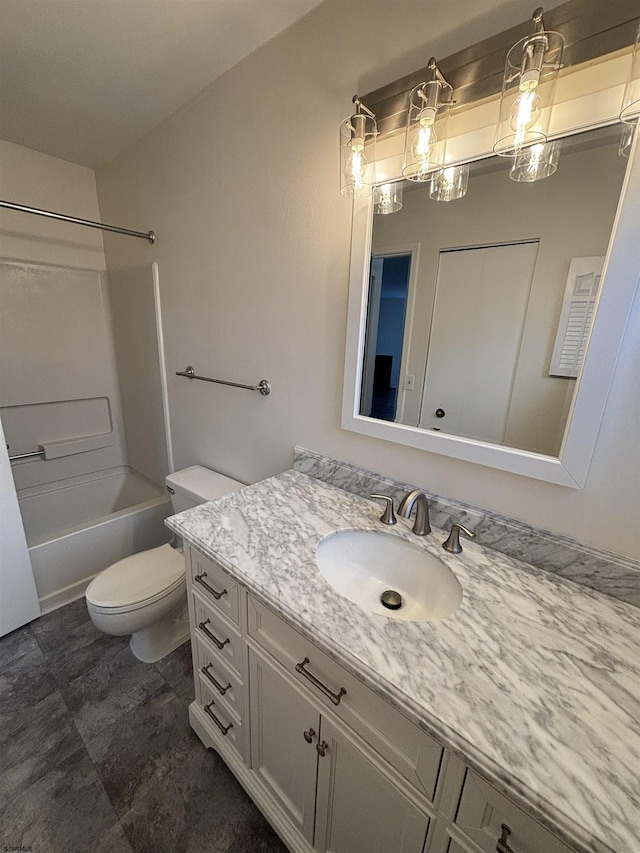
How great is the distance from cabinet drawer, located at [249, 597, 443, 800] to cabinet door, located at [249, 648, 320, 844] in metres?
0.06

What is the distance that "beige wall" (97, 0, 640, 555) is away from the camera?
2.72ft

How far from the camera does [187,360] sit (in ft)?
5.96

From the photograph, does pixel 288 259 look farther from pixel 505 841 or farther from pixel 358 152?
pixel 505 841

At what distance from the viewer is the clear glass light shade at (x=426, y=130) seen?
2.76ft

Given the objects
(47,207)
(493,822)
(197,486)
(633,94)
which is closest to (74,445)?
(197,486)

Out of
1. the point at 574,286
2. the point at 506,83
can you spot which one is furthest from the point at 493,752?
the point at 506,83

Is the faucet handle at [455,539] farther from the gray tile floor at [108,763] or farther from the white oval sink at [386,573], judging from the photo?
the gray tile floor at [108,763]

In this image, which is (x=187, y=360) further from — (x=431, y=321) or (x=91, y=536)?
(x=431, y=321)

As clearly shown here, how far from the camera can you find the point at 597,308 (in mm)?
736

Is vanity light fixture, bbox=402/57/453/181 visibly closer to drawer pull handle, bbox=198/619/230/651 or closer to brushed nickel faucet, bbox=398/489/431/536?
brushed nickel faucet, bbox=398/489/431/536

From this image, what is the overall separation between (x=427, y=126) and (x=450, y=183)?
146mm

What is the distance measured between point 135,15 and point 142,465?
7.43 feet

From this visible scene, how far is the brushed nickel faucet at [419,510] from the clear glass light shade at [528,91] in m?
0.90

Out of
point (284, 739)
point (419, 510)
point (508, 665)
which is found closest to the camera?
point (508, 665)
